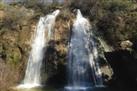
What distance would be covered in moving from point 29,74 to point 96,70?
5814 millimetres

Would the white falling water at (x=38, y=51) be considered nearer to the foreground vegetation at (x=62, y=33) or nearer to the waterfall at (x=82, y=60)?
the foreground vegetation at (x=62, y=33)

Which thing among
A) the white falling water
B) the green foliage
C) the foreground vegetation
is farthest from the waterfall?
the white falling water

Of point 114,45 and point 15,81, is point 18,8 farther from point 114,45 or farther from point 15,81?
point 114,45

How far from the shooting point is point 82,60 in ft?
103

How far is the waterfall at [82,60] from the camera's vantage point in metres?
30.2

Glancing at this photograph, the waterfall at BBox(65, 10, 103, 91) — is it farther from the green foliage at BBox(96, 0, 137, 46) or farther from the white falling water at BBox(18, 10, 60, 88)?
the white falling water at BBox(18, 10, 60, 88)

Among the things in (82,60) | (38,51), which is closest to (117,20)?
(82,60)

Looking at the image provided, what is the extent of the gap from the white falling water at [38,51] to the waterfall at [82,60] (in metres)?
2.45

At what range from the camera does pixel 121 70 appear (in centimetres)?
2922

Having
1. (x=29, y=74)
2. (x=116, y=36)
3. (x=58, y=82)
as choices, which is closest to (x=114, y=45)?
(x=116, y=36)

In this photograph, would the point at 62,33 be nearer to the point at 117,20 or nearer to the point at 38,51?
the point at 38,51

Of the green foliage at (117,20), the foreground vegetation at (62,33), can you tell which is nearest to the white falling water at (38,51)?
the foreground vegetation at (62,33)

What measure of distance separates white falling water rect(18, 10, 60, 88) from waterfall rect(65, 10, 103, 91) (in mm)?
2451

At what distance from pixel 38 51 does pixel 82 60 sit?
416cm
